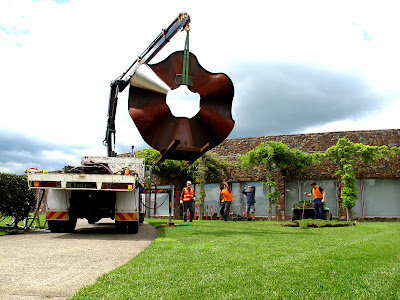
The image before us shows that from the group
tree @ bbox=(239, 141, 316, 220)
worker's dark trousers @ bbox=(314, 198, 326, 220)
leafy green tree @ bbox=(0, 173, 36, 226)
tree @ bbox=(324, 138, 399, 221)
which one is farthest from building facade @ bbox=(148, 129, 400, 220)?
leafy green tree @ bbox=(0, 173, 36, 226)

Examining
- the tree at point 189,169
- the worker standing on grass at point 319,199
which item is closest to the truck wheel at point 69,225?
the worker standing on grass at point 319,199

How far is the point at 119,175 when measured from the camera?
374 inches

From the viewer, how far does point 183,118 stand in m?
9.29

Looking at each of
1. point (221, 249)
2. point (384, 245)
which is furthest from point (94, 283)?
point (384, 245)

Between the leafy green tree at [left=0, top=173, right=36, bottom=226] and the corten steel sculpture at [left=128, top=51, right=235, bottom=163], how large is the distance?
15.4 ft

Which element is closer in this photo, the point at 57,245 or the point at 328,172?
the point at 57,245

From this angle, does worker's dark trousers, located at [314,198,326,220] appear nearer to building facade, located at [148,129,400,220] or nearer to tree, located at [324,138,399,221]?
tree, located at [324,138,399,221]

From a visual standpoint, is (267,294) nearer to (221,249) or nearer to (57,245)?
(221,249)

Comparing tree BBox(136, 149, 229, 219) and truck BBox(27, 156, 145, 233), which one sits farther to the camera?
tree BBox(136, 149, 229, 219)

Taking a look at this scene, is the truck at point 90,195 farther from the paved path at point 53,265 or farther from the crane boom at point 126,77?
the crane boom at point 126,77

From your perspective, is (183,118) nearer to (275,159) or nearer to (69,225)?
(69,225)

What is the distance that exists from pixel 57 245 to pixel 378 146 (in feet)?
57.8

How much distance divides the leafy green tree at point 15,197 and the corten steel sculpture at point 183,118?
469cm

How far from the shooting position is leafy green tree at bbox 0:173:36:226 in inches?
422
